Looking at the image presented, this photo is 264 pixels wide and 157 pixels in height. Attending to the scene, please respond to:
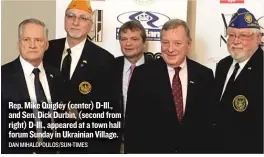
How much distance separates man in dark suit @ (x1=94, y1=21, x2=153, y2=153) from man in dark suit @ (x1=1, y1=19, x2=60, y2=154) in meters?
0.25

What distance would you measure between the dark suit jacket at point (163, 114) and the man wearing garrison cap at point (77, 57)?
0.20 m

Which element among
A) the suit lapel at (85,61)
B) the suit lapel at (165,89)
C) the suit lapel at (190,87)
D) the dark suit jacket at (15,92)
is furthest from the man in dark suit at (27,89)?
the suit lapel at (190,87)

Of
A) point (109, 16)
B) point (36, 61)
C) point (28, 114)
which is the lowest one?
point (28, 114)

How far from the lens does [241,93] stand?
195 centimetres

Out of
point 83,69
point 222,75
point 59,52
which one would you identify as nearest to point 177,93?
point 222,75

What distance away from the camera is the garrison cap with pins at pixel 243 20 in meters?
1.94

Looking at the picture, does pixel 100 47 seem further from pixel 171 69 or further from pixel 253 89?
pixel 253 89

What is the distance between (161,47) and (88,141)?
57 cm

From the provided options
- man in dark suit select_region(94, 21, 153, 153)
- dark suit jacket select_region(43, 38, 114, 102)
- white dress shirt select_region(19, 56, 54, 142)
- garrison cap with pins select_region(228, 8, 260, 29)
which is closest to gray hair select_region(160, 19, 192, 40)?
man in dark suit select_region(94, 21, 153, 153)

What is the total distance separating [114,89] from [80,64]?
0.20 m

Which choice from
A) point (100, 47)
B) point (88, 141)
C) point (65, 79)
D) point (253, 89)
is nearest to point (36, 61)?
point (65, 79)

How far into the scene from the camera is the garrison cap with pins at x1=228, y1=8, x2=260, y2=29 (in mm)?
1938

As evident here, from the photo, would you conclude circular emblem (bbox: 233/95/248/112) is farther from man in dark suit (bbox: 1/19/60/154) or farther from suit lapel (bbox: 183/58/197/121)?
man in dark suit (bbox: 1/19/60/154)

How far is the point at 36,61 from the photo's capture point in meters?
1.94
